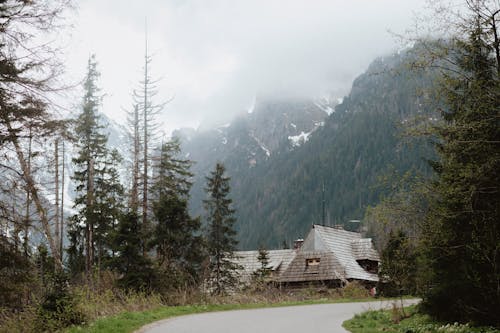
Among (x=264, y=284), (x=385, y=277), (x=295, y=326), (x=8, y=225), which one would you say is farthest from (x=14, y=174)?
(x=385, y=277)

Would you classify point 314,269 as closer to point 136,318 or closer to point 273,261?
point 273,261

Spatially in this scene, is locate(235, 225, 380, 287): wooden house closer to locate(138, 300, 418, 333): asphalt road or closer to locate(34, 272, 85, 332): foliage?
locate(138, 300, 418, 333): asphalt road

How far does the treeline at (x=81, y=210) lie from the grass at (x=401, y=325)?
7893mm

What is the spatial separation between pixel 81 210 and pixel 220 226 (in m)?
10.0

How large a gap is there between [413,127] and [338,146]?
509 ft

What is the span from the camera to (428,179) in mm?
15188

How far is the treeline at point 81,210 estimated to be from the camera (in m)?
10.4

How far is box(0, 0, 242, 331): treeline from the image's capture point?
1038cm

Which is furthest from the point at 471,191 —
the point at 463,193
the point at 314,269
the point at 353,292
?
the point at 314,269

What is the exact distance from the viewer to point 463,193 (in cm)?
1201

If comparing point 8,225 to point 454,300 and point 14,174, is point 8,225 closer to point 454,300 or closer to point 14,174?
point 14,174

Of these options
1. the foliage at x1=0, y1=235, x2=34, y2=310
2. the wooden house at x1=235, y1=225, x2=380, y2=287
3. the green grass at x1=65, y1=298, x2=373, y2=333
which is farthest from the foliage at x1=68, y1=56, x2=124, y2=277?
the foliage at x1=0, y1=235, x2=34, y2=310

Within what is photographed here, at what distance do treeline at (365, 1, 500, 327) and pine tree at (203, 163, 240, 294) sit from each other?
22.7 meters

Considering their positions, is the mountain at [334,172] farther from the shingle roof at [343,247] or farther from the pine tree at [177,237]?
the pine tree at [177,237]
